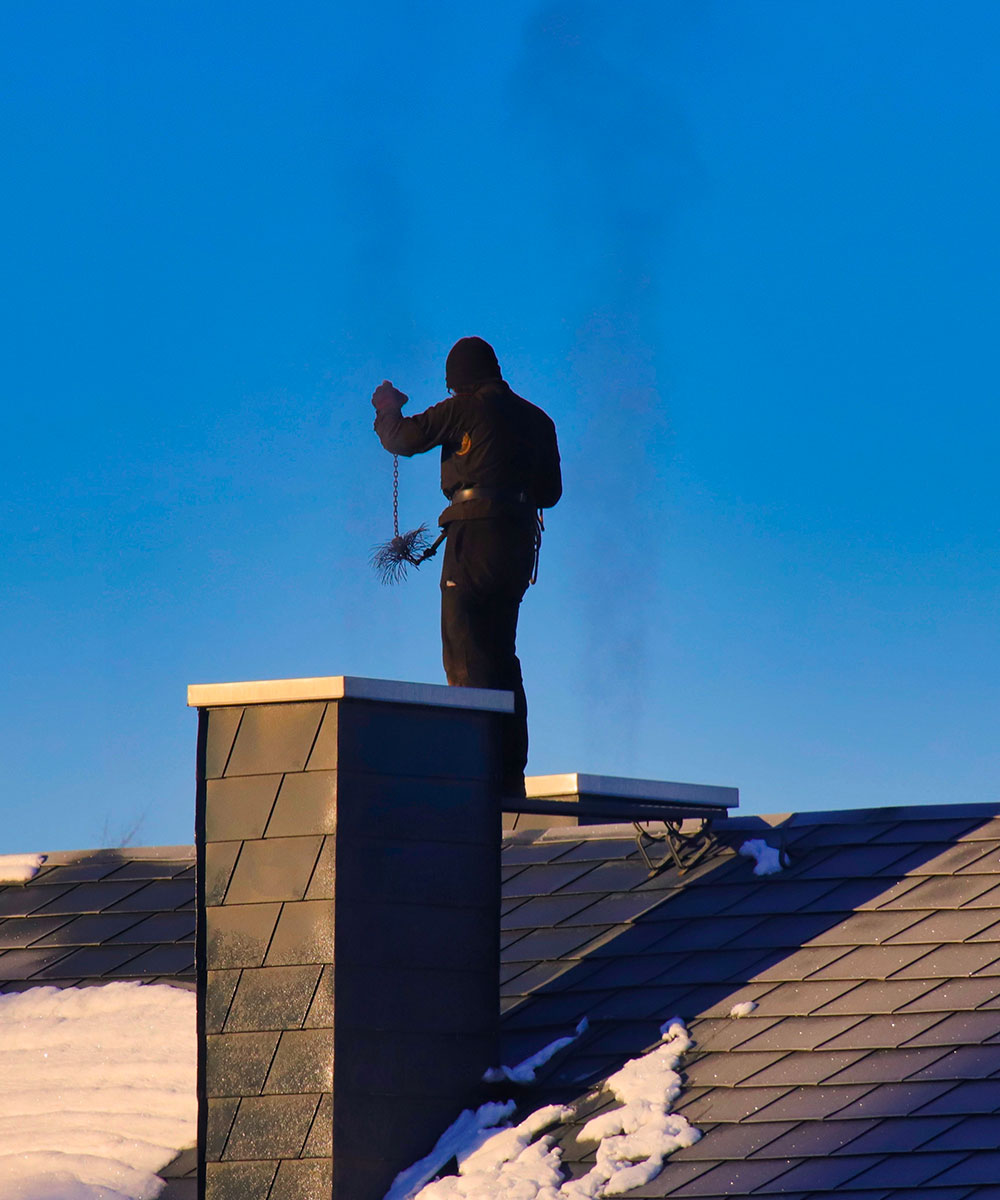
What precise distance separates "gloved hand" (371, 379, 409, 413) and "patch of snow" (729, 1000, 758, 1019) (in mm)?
2889

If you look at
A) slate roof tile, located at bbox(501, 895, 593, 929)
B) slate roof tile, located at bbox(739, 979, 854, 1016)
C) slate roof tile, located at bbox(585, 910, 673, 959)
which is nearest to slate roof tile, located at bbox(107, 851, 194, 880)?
slate roof tile, located at bbox(501, 895, 593, 929)

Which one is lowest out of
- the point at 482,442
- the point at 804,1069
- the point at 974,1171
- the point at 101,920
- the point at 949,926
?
the point at 974,1171

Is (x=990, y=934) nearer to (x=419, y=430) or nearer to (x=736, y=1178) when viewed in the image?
(x=736, y=1178)

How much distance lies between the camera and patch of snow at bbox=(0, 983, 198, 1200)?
7195mm

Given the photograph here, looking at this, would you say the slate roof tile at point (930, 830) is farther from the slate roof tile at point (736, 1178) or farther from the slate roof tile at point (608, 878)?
the slate roof tile at point (736, 1178)

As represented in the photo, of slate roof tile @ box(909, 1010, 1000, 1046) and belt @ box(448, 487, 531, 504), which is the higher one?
belt @ box(448, 487, 531, 504)

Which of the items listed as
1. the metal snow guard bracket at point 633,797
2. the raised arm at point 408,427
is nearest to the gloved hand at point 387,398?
the raised arm at point 408,427

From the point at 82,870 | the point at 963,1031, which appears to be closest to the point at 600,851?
the point at 963,1031

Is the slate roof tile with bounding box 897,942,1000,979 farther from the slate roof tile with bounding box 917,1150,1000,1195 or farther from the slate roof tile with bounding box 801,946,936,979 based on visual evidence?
the slate roof tile with bounding box 917,1150,1000,1195

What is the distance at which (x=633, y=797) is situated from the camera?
8.28 m

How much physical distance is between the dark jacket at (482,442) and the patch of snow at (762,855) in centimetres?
167

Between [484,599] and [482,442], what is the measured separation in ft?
2.14

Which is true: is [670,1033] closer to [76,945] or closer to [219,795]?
[219,795]

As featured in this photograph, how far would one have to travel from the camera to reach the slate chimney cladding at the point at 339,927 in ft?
22.2
